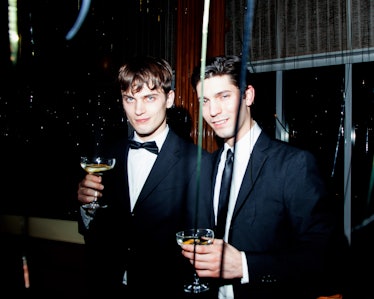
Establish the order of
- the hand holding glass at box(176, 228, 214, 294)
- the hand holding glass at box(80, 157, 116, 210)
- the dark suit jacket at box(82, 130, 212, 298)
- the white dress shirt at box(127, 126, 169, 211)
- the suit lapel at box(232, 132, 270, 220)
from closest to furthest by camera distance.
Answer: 1. the hand holding glass at box(176, 228, 214, 294)
2. the suit lapel at box(232, 132, 270, 220)
3. the dark suit jacket at box(82, 130, 212, 298)
4. the hand holding glass at box(80, 157, 116, 210)
5. the white dress shirt at box(127, 126, 169, 211)

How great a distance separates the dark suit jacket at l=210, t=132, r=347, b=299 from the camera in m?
1.64

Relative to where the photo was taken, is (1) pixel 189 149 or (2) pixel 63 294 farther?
(2) pixel 63 294

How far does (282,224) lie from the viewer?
5.91 ft

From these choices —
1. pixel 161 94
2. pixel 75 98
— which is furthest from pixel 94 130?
pixel 161 94

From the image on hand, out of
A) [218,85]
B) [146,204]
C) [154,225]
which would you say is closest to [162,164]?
[146,204]

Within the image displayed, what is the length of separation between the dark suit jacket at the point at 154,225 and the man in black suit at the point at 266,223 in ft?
0.58

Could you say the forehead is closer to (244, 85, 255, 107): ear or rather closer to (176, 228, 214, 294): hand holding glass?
(244, 85, 255, 107): ear

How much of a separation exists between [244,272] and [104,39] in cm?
384

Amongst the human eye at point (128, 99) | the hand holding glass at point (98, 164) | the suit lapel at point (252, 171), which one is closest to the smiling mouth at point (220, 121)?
the suit lapel at point (252, 171)

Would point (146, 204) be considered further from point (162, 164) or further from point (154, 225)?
point (162, 164)

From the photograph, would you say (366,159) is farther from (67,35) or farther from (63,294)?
(67,35)

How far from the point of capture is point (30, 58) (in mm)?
4336

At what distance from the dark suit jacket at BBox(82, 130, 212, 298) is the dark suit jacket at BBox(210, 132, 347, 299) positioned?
0.95 ft

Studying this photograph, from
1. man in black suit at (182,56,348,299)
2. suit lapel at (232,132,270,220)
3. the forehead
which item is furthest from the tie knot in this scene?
the forehead
